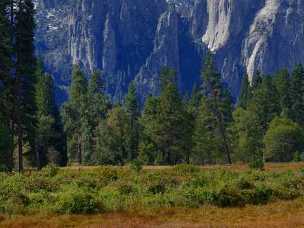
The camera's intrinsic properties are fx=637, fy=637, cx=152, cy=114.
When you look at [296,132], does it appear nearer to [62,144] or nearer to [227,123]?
[227,123]

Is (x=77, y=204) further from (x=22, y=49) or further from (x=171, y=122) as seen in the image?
(x=171, y=122)

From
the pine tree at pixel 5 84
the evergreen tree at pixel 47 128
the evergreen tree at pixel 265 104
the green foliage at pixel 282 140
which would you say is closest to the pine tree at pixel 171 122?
the green foliage at pixel 282 140

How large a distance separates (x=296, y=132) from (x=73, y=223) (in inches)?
2846

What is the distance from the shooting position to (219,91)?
9912 centimetres

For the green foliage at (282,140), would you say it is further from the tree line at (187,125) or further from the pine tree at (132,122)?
the pine tree at (132,122)

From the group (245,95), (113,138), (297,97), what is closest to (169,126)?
(113,138)

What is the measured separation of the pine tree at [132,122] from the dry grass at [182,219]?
70613mm

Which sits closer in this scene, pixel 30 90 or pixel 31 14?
pixel 31 14

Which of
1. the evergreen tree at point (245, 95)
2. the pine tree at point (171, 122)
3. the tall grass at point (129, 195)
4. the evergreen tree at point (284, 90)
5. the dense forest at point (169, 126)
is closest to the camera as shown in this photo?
the tall grass at point (129, 195)

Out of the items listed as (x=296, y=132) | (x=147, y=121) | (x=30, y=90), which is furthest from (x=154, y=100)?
(x=30, y=90)

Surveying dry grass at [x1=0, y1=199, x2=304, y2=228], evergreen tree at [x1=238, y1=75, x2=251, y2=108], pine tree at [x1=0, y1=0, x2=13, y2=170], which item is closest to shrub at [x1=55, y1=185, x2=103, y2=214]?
dry grass at [x1=0, y1=199, x2=304, y2=228]

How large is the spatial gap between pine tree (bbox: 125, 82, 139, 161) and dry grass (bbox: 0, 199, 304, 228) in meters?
70.6

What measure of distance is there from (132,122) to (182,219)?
81.9 m

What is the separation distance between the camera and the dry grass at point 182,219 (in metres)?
25.0
